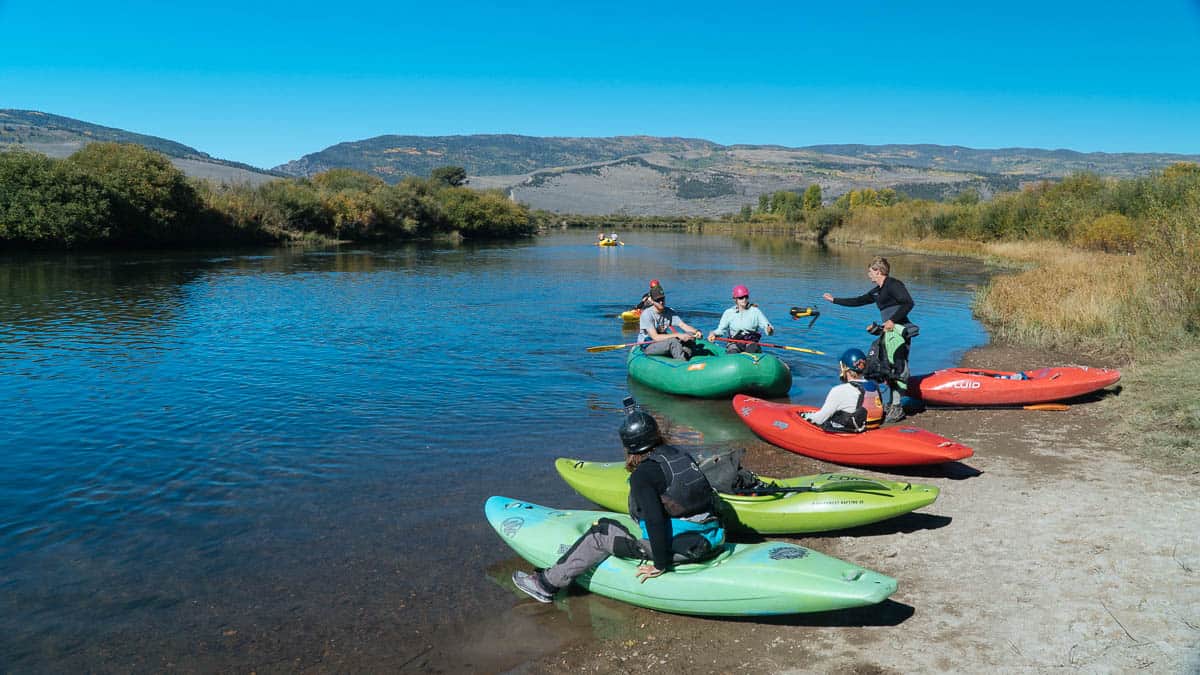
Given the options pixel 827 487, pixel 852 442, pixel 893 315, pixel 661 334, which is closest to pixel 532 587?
pixel 827 487

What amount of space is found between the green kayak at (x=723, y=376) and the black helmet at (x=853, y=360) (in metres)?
1.75

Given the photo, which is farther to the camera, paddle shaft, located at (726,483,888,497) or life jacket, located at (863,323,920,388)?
life jacket, located at (863,323,920,388)

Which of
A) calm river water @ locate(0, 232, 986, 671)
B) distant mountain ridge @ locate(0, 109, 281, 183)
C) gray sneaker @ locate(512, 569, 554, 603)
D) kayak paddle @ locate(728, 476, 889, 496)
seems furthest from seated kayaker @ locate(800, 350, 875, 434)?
distant mountain ridge @ locate(0, 109, 281, 183)

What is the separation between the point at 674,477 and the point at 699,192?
199586 mm

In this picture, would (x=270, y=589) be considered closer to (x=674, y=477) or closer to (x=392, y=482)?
(x=392, y=482)

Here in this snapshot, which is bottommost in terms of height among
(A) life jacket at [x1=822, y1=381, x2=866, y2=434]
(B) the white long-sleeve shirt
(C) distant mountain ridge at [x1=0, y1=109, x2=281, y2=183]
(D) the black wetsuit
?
(A) life jacket at [x1=822, y1=381, x2=866, y2=434]

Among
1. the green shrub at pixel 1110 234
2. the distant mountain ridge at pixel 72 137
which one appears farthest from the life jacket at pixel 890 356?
the distant mountain ridge at pixel 72 137

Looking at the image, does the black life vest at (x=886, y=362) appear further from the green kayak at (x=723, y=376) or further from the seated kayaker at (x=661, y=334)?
the seated kayaker at (x=661, y=334)

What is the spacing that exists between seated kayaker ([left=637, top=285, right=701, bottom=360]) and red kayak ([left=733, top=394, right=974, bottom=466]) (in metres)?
3.37

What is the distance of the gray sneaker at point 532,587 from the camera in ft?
18.3

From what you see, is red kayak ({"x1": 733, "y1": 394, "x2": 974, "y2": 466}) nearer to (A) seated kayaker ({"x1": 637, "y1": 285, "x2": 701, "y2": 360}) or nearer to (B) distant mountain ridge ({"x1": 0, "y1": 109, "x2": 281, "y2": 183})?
(A) seated kayaker ({"x1": 637, "y1": 285, "x2": 701, "y2": 360})

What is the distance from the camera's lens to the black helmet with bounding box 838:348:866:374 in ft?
31.9

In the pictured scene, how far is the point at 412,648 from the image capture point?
16.8 ft

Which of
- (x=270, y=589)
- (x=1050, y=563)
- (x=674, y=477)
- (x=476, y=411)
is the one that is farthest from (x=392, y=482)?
(x=1050, y=563)
